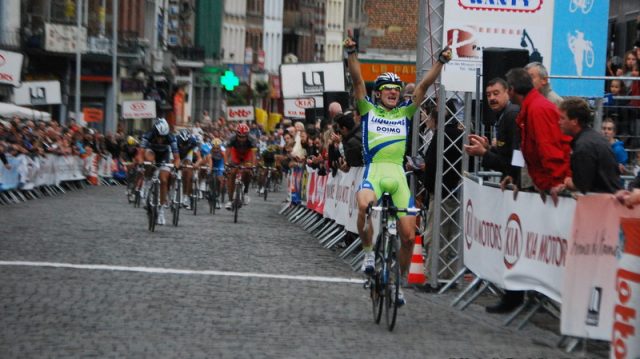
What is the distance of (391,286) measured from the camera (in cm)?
1280

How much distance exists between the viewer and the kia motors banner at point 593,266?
10.0 metres

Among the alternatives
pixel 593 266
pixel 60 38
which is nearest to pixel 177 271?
pixel 593 266

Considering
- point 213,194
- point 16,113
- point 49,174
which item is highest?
point 16,113

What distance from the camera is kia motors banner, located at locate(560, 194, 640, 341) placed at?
33.0 ft

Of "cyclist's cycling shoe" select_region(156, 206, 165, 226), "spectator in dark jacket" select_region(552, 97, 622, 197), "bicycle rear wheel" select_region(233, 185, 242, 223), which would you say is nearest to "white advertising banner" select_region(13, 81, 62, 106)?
"bicycle rear wheel" select_region(233, 185, 242, 223)

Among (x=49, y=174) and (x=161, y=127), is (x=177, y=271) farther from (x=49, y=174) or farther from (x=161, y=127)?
(x=49, y=174)

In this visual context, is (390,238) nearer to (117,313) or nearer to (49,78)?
(117,313)

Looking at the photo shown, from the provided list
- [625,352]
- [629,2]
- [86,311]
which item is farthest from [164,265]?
[629,2]

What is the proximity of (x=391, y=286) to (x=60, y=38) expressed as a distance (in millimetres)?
51524

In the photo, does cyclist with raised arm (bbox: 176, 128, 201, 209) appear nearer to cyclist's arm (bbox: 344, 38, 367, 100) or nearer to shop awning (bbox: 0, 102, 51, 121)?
shop awning (bbox: 0, 102, 51, 121)

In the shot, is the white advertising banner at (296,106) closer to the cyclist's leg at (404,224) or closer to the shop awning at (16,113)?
the shop awning at (16,113)

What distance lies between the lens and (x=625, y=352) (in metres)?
9.45

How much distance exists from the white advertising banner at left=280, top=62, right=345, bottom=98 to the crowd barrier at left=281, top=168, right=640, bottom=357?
109 ft

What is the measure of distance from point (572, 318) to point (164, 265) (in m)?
7.47
